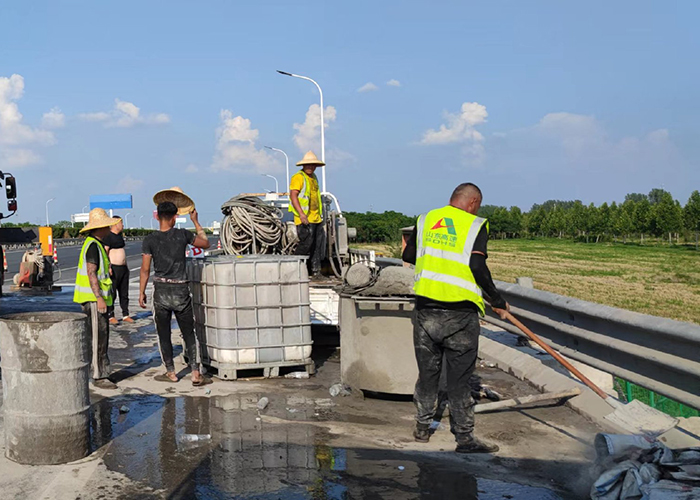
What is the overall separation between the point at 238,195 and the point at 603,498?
25.8 ft

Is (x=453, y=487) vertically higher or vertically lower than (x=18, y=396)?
lower

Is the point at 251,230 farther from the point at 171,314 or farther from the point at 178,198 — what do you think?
the point at 171,314

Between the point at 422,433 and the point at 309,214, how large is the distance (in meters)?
5.51

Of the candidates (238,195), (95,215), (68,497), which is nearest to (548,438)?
(68,497)

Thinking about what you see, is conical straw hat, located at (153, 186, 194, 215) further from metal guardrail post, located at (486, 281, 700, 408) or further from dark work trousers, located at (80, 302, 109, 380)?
metal guardrail post, located at (486, 281, 700, 408)

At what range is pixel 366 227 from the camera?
2340 inches

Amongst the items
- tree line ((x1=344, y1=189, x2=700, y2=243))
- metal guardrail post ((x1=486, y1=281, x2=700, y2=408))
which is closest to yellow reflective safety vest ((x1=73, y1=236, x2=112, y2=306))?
metal guardrail post ((x1=486, y1=281, x2=700, y2=408))

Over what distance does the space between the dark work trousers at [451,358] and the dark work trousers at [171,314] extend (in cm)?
284

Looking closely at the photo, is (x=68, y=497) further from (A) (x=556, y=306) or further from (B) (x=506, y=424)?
(A) (x=556, y=306)

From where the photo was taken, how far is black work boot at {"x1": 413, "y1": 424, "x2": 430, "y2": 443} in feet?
18.5

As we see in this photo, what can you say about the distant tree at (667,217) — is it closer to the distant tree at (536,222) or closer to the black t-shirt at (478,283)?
the distant tree at (536,222)

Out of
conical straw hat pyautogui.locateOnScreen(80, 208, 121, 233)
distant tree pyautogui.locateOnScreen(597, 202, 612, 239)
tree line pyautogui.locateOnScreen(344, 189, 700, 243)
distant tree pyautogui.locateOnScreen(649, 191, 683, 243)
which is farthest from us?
distant tree pyautogui.locateOnScreen(597, 202, 612, 239)

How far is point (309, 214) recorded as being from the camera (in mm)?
10672

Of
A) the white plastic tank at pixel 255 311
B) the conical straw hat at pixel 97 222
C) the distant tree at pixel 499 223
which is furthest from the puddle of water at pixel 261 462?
the distant tree at pixel 499 223
